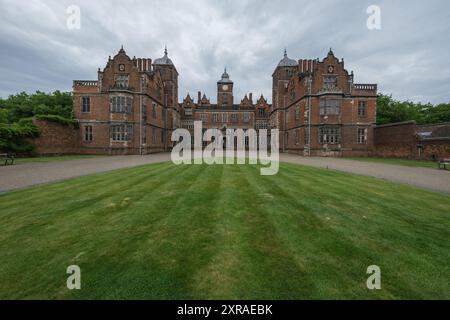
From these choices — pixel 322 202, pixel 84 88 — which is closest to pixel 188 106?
pixel 84 88

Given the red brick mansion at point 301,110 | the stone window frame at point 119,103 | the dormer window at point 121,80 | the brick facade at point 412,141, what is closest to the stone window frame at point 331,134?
the red brick mansion at point 301,110

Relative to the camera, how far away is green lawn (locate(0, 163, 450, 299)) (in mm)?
2648

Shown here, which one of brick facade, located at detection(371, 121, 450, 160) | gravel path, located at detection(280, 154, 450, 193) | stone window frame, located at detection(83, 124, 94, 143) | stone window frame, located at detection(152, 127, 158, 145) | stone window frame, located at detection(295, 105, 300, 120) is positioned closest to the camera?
gravel path, located at detection(280, 154, 450, 193)

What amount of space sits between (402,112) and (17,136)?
58038 millimetres

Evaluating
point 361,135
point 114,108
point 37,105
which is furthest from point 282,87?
point 37,105

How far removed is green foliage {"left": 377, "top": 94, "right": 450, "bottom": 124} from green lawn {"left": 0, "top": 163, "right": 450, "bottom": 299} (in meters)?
43.2

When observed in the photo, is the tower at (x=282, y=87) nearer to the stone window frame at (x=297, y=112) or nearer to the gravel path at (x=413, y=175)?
the stone window frame at (x=297, y=112)

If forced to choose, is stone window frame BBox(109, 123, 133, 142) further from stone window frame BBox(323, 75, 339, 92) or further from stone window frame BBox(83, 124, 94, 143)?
stone window frame BBox(323, 75, 339, 92)

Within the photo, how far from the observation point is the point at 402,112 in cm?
4028

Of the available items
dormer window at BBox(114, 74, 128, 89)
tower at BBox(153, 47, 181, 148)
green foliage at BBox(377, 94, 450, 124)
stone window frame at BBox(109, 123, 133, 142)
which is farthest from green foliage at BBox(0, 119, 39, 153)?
green foliage at BBox(377, 94, 450, 124)

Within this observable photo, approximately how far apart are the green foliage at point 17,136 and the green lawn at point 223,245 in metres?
19.8
